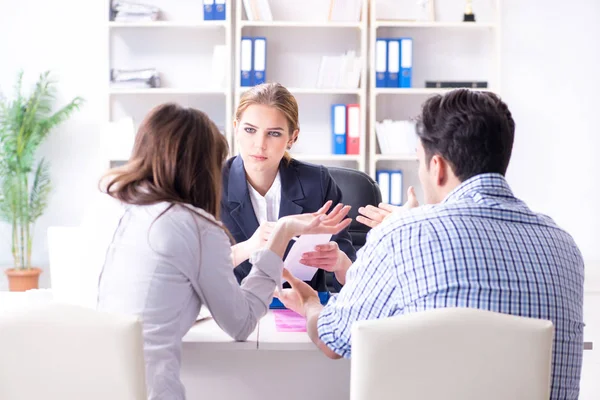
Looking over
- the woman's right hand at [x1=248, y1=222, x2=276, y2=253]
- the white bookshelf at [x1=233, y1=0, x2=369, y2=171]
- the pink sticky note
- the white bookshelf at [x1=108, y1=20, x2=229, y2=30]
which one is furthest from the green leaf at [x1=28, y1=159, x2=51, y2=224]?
the pink sticky note

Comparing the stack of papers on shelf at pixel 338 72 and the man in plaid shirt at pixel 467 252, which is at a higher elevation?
the stack of papers on shelf at pixel 338 72

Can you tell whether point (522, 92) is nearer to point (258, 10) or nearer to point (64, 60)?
point (258, 10)

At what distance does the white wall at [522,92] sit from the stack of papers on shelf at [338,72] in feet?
3.76

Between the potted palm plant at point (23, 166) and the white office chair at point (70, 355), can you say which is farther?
the potted palm plant at point (23, 166)

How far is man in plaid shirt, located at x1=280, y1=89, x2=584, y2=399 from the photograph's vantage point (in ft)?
Result: 4.96

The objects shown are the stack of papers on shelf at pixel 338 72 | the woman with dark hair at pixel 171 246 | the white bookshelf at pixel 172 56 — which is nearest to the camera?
the woman with dark hair at pixel 171 246

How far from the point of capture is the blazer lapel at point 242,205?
2.71 meters

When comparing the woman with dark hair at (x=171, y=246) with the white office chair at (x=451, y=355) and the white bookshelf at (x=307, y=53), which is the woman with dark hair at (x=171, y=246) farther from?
the white bookshelf at (x=307, y=53)

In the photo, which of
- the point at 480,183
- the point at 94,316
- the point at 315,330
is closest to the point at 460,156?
the point at 480,183

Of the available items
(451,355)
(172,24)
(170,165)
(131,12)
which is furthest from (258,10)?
(451,355)

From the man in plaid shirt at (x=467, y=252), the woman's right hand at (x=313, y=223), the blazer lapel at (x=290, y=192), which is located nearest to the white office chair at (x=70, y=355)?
the man in plaid shirt at (x=467, y=252)

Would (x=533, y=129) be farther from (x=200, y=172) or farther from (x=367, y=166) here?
(x=200, y=172)

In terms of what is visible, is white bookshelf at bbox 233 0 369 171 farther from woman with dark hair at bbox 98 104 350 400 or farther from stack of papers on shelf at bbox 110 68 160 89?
woman with dark hair at bbox 98 104 350 400

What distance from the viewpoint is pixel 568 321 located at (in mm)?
1578
